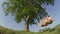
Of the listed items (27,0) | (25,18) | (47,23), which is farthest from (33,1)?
(47,23)

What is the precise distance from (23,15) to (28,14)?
0.88m

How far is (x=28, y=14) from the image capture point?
28469 millimetres

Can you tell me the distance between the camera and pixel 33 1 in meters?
29.1

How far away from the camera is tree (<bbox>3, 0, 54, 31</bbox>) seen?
28.6 metres

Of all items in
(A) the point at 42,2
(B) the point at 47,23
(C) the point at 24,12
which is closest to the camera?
(B) the point at 47,23

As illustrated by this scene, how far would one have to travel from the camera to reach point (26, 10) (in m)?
28.1

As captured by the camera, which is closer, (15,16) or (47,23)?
(47,23)

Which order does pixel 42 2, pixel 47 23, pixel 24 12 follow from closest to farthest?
1. pixel 47 23
2. pixel 24 12
3. pixel 42 2

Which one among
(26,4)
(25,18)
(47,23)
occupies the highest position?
(26,4)

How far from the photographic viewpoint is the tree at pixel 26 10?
28.6 meters

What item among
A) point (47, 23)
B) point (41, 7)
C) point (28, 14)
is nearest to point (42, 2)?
point (41, 7)

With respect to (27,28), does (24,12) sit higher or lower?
higher

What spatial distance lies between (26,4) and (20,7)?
0.96 metres

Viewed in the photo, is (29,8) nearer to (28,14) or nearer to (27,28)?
(28,14)
